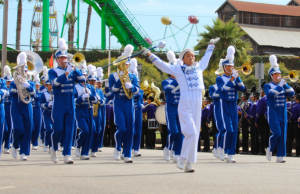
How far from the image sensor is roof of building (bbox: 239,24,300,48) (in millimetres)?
61906

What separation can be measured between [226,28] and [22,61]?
2849cm

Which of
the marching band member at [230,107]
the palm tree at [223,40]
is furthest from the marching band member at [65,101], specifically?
the palm tree at [223,40]

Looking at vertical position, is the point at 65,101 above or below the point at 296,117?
above

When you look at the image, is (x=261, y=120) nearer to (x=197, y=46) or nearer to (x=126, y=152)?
(x=126, y=152)

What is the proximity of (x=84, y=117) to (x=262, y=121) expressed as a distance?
218 inches

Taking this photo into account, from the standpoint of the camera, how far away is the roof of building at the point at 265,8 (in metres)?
67.9

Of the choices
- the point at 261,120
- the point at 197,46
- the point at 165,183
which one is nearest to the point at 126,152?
the point at 165,183

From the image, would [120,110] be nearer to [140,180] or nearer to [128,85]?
[128,85]

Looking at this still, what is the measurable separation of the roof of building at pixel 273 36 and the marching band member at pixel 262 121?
4600cm

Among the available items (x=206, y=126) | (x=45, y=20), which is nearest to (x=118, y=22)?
(x=45, y=20)

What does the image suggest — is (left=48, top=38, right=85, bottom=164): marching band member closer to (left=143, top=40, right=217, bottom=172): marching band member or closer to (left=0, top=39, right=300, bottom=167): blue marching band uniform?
(left=0, top=39, right=300, bottom=167): blue marching band uniform

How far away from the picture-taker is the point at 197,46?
39.0 meters

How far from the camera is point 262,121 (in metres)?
15.2

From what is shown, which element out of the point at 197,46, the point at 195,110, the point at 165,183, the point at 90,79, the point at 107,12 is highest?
the point at 107,12
